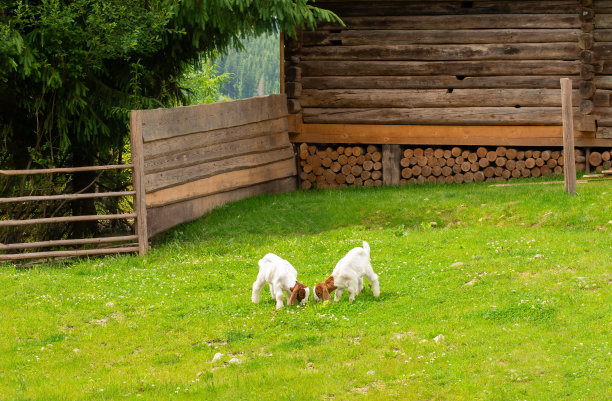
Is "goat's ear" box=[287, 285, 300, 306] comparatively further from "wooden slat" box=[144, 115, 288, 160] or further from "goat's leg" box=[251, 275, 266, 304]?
"wooden slat" box=[144, 115, 288, 160]

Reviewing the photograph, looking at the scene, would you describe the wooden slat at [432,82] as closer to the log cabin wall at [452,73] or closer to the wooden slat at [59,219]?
the log cabin wall at [452,73]

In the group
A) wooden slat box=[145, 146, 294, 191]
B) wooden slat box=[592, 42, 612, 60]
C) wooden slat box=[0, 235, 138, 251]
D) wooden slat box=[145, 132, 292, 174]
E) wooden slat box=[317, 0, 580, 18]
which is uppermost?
wooden slat box=[317, 0, 580, 18]

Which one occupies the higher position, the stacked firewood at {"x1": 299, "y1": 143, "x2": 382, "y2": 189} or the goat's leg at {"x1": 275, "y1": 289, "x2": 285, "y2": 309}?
the stacked firewood at {"x1": 299, "y1": 143, "x2": 382, "y2": 189}

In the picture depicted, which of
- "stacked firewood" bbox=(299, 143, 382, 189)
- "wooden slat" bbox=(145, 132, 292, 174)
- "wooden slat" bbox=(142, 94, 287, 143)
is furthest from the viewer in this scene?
"stacked firewood" bbox=(299, 143, 382, 189)

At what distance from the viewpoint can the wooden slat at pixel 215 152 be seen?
559 inches

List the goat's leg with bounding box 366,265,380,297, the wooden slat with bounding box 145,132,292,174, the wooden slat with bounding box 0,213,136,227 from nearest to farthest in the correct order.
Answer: the goat's leg with bounding box 366,265,380,297 < the wooden slat with bounding box 0,213,136,227 < the wooden slat with bounding box 145,132,292,174

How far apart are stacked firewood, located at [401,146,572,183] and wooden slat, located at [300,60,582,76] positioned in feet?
5.38

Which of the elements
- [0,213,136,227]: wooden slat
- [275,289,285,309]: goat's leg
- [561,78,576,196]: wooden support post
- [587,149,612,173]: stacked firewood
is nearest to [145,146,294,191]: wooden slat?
[0,213,136,227]: wooden slat

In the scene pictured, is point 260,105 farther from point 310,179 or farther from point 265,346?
point 265,346

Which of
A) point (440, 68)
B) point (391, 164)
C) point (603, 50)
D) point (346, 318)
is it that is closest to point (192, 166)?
point (391, 164)

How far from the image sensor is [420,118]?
18156 mm

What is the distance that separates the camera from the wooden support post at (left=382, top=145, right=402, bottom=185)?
60.3 ft

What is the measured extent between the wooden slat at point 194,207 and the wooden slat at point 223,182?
4.1 inches

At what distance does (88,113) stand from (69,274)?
16.3ft
